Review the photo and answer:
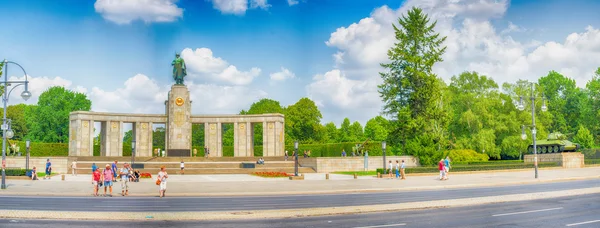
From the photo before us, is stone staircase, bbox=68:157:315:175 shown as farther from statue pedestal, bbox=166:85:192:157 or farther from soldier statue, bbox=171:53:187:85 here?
soldier statue, bbox=171:53:187:85

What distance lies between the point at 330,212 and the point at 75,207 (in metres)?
10.9

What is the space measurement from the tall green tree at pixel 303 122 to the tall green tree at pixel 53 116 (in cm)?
3925

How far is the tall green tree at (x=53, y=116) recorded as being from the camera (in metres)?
89.8

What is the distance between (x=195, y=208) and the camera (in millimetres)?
21688

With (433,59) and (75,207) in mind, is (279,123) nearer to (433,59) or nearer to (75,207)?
(433,59)

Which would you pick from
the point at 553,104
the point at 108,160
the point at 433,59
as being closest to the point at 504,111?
the point at 433,59

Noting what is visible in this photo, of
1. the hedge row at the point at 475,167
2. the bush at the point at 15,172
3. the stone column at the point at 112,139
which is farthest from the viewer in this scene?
the stone column at the point at 112,139

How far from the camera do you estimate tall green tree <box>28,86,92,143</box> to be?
89.8 m

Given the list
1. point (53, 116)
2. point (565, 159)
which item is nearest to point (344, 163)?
point (565, 159)

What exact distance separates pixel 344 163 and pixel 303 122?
47.2 metres

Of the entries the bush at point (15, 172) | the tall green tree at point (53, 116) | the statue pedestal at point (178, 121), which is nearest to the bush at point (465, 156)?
the statue pedestal at point (178, 121)

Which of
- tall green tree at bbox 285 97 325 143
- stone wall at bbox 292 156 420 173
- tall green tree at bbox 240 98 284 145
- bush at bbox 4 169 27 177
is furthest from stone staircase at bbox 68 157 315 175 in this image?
tall green tree at bbox 285 97 325 143

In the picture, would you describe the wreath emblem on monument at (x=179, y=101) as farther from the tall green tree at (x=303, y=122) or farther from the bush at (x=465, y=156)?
the tall green tree at (x=303, y=122)

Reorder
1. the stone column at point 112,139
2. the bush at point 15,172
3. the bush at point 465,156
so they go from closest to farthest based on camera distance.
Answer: the bush at point 15,172 → the bush at point 465,156 → the stone column at point 112,139
